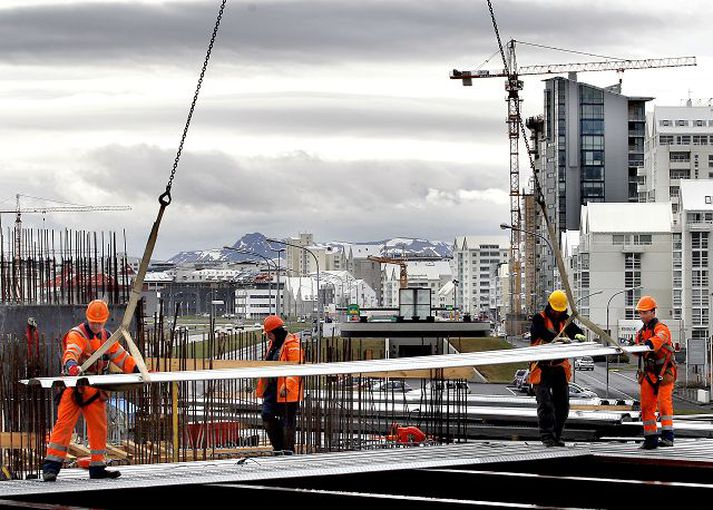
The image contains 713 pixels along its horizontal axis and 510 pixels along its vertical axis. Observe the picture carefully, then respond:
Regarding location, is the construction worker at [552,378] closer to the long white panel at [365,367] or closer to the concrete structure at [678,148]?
the long white panel at [365,367]

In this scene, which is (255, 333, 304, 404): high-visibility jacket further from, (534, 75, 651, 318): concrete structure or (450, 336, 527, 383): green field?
(534, 75, 651, 318): concrete structure

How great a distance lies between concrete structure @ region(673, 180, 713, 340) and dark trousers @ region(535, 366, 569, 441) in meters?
83.8

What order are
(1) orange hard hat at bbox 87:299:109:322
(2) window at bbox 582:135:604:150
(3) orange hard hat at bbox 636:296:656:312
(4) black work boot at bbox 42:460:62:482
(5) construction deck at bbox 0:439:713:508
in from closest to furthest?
(5) construction deck at bbox 0:439:713:508, (4) black work boot at bbox 42:460:62:482, (1) orange hard hat at bbox 87:299:109:322, (3) orange hard hat at bbox 636:296:656:312, (2) window at bbox 582:135:604:150

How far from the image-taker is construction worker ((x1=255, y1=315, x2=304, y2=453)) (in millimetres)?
16469

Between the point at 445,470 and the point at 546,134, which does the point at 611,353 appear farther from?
the point at 546,134

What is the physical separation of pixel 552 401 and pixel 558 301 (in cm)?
114

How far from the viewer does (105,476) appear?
13195 millimetres

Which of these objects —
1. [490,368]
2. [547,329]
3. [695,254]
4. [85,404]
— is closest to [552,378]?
[547,329]

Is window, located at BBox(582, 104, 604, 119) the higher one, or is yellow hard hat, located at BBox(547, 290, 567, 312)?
window, located at BBox(582, 104, 604, 119)

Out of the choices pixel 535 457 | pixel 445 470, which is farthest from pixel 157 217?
pixel 535 457

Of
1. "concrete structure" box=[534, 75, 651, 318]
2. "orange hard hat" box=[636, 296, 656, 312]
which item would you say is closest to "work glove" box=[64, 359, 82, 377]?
"orange hard hat" box=[636, 296, 656, 312]

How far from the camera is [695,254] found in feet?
322

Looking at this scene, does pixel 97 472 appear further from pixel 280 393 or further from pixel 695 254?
pixel 695 254

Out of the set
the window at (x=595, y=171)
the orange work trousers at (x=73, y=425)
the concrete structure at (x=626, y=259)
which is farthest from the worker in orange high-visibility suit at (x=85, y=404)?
the window at (x=595, y=171)
